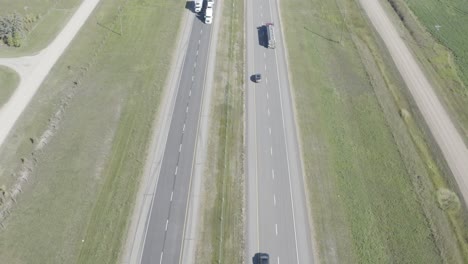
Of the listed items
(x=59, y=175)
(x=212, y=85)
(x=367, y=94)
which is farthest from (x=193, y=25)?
(x=59, y=175)

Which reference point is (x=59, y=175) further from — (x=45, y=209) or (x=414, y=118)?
(x=414, y=118)

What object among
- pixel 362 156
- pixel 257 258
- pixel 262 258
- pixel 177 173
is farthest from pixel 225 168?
pixel 362 156

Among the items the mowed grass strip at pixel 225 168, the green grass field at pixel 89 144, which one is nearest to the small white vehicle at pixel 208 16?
the mowed grass strip at pixel 225 168

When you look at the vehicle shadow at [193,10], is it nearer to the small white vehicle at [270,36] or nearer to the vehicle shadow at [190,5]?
the vehicle shadow at [190,5]

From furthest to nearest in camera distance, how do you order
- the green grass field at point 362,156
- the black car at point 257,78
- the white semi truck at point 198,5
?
the white semi truck at point 198,5 < the black car at point 257,78 < the green grass field at point 362,156

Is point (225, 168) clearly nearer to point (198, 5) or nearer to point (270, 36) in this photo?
point (270, 36)

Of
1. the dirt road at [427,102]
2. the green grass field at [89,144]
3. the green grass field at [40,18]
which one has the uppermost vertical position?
the dirt road at [427,102]
